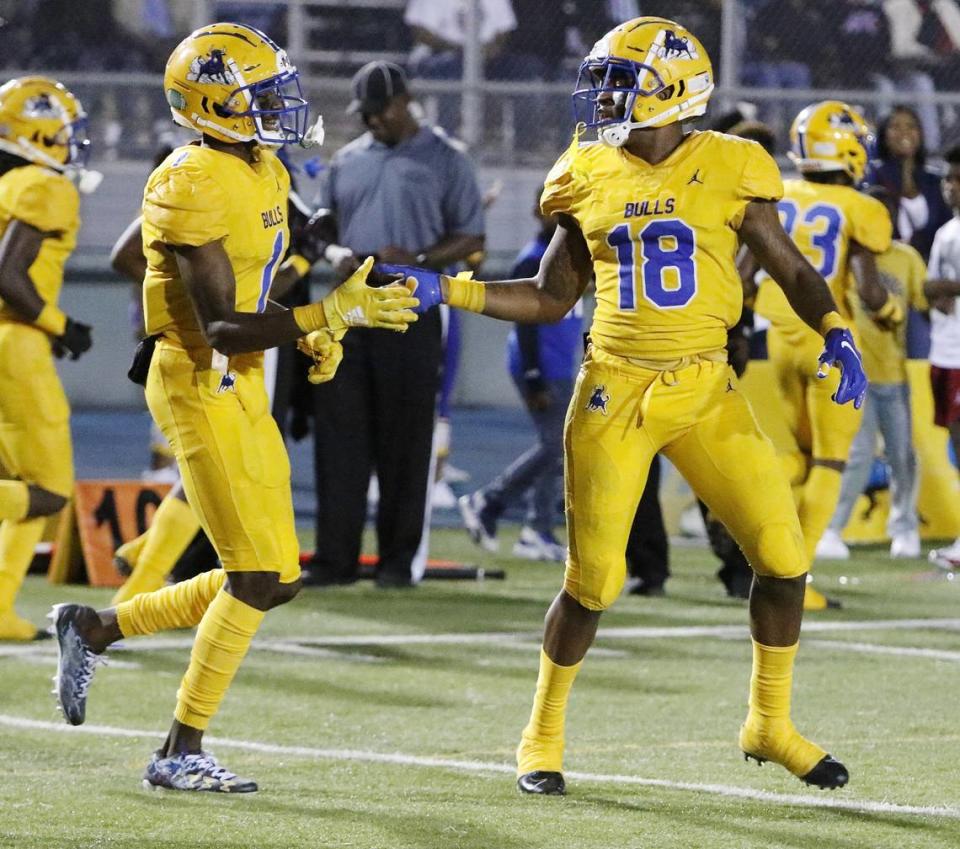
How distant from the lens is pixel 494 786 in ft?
19.2

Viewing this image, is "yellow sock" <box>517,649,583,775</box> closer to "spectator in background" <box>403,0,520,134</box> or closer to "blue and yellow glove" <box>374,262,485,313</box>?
"blue and yellow glove" <box>374,262,485,313</box>

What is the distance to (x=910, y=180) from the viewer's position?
46.9ft

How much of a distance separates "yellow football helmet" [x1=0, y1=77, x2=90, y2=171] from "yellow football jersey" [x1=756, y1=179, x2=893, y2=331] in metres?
3.03

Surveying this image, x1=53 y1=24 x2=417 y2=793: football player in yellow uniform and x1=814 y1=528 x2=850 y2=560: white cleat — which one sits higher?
x1=53 y1=24 x2=417 y2=793: football player in yellow uniform

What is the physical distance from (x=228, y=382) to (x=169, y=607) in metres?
0.75

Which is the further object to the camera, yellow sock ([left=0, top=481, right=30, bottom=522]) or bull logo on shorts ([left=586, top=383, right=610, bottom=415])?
yellow sock ([left=0, top=481, right=30, bottom=522])

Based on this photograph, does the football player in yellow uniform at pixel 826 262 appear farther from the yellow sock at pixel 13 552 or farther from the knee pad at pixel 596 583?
the knee pad at pixel 596 583

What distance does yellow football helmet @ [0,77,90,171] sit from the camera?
8.30 m

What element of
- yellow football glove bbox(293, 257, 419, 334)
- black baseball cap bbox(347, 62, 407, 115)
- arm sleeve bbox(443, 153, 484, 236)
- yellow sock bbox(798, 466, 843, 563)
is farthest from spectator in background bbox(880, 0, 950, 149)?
yellow football glove bbox(293, 257, 419, 334)

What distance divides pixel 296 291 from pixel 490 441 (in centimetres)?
724

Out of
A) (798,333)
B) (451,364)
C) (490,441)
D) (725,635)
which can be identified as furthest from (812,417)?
(490,441)

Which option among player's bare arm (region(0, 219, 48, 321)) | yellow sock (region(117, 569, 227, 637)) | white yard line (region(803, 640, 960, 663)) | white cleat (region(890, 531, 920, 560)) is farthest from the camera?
white cleat (region(890, 531, 920, 560))

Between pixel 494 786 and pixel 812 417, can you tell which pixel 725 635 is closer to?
pixel 812 417

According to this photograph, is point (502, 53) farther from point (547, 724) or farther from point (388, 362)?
point (547, 724)
